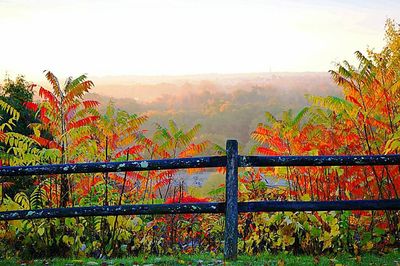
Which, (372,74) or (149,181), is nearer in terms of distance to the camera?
(372,74)

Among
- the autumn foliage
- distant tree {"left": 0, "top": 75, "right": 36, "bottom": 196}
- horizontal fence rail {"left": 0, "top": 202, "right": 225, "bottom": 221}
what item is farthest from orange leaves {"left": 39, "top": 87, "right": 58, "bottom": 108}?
distant tree {"left": 0, "top": 75, "right": 36, "bottom": 196}

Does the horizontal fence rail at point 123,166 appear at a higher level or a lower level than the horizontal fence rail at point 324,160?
lower

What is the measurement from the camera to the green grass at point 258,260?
25.6 ft

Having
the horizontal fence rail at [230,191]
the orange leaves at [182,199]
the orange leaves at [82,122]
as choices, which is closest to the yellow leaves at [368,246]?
the horizontal fence rail at [230,191]

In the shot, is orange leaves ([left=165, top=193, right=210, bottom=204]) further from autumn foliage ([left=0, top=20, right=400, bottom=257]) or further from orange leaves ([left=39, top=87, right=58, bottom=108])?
orange leaves ([left=39, top=87, right=58, bottom=108])

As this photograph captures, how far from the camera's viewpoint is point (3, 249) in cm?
966

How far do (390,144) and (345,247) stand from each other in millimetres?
1769

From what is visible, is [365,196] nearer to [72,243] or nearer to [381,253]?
[381,253]

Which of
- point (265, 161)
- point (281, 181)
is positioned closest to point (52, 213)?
point (265, 161)

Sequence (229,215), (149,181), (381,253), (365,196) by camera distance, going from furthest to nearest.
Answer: (149,181) < (365,196) < (381,253) < (229,215)

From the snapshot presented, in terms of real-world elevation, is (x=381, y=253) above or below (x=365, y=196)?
below

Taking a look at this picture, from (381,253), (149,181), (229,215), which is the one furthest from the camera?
(149,181)

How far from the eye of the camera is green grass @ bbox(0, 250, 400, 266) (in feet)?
25.6

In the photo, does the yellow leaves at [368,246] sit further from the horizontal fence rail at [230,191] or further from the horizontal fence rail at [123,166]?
the horizontal fence rail at [123,166]
